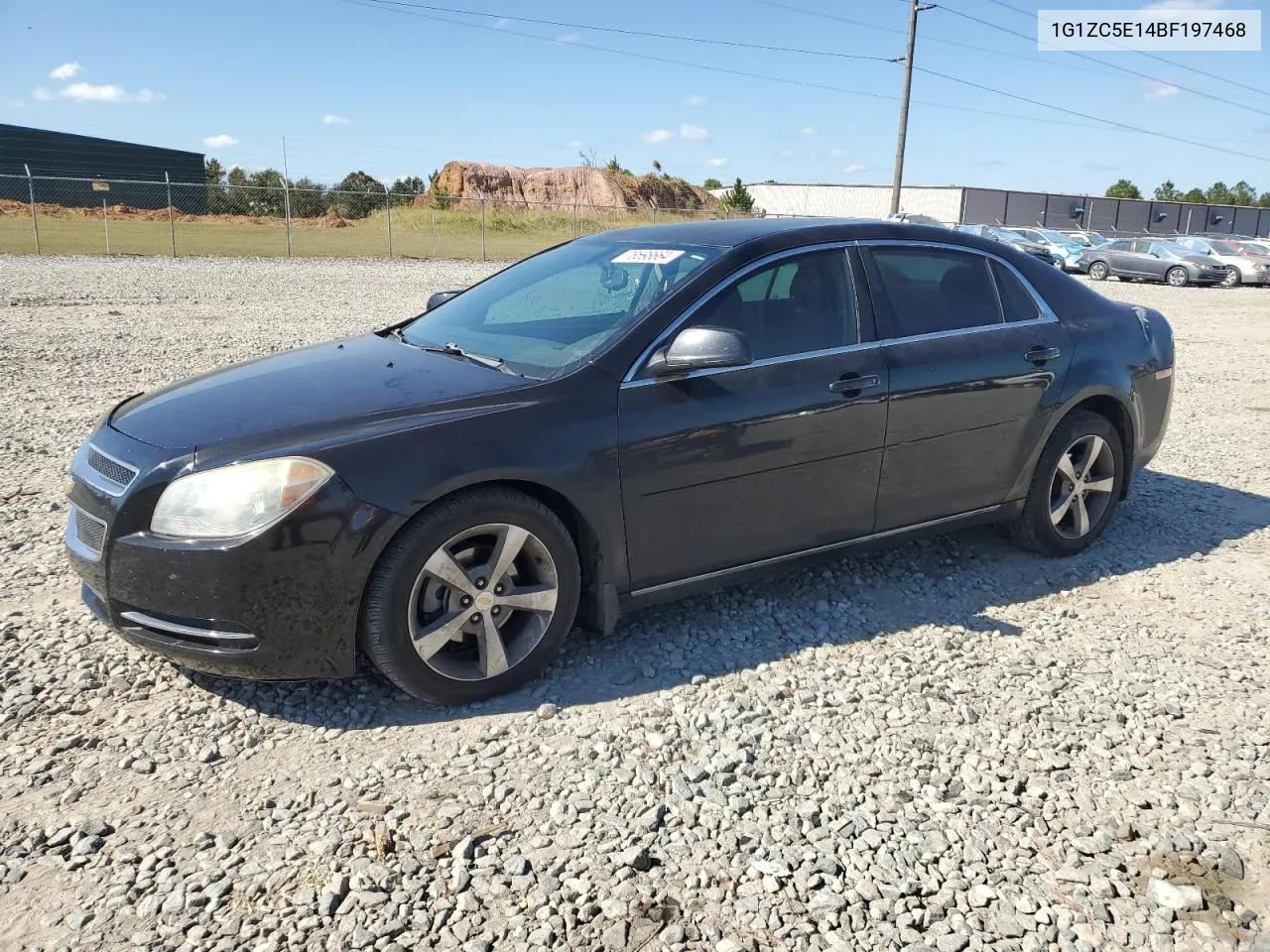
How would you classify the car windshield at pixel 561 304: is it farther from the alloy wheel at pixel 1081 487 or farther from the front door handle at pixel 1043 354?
the alloy wheel at pixel 1081 487

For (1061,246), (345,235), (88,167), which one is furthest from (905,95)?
(88,167)

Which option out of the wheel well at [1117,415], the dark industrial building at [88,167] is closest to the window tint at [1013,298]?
the wheel well at [1117,415]

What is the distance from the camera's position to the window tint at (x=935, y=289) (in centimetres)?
439

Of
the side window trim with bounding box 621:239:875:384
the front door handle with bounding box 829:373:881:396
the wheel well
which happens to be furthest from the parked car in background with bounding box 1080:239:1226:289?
the front door handle with bounding box 829:373:881:396

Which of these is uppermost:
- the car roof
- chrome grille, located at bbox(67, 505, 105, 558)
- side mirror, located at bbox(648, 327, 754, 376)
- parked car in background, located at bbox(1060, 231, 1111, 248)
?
parked car in background, located at bbox(1060, 231, 1111, 248)

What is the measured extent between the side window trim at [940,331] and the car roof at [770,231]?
0.05 metres

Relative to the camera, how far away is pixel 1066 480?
16.4ft

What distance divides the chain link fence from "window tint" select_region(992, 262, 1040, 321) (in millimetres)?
25397

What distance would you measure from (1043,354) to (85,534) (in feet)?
13.9

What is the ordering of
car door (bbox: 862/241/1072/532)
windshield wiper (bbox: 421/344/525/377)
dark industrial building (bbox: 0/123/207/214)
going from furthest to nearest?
dark industrial building (bbox: 0/123/207/214), car door (bbox: 862/241/1072/532), windshield wiper (bbox: 421/344/525/377)

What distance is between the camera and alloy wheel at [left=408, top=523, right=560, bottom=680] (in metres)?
3.31

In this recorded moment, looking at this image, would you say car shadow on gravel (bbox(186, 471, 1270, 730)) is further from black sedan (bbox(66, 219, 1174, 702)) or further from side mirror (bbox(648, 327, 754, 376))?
side mirror (bbox(648, 327, 754, 376))

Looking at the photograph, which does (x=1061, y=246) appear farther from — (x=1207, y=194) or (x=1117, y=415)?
(x=1207, y=194)

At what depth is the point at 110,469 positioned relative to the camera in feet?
10.9
